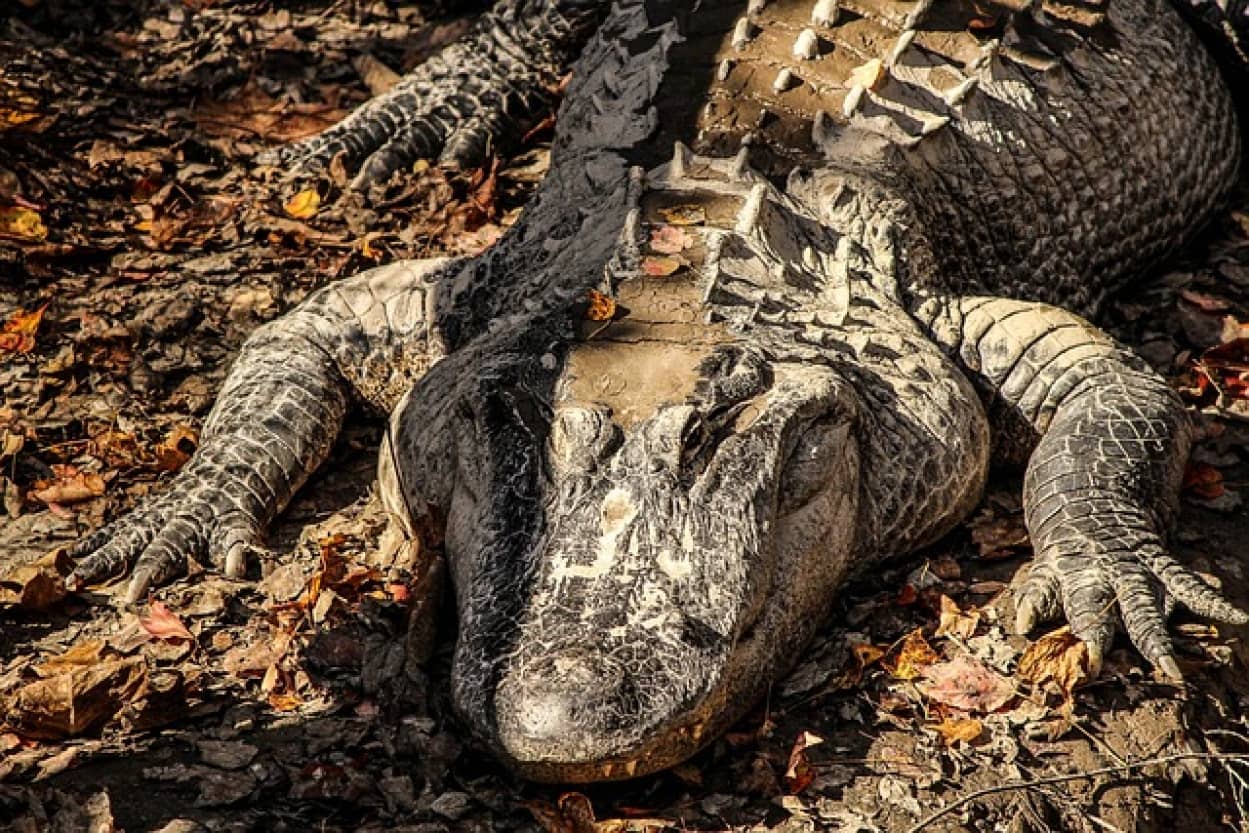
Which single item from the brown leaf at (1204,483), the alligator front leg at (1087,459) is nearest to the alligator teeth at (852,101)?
the alligator front leg at (1087,459)

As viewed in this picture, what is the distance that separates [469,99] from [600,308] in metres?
3.07

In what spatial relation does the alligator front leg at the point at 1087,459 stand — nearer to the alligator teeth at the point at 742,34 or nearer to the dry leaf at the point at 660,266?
the dry leaf at the point at 660,266

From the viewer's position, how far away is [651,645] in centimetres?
371

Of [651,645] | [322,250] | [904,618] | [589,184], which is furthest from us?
[322,250]

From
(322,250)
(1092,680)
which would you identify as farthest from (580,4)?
(1092,680)

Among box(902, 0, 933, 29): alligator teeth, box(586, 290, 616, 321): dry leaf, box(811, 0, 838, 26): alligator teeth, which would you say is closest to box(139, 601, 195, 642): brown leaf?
box(586, 290, 616, 321): dry leaf

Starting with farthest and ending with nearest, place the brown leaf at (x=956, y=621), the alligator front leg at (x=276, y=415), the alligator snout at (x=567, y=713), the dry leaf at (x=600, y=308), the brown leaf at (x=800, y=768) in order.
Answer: the alligator front leg at (x=276, y=415) < the dry leaf at (x=600, y=308) < the brown leaf at (x=956, y=621) < the brown leaf at (x=800, y=768) < the alligator snout at (x=567, y=713)

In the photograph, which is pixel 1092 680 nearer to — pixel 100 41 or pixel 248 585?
pixel 248 585

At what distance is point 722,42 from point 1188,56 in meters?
2.29

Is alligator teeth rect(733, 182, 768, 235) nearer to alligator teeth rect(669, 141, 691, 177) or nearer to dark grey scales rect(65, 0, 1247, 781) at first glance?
dark grey scales rect(65, 0, 1247, 781)

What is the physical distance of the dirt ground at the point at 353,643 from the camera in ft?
13.0

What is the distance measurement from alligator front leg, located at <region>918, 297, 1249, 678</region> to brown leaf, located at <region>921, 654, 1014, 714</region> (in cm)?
20

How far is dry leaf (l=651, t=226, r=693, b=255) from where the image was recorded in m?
4.93

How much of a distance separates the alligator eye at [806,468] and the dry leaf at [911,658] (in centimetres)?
51
